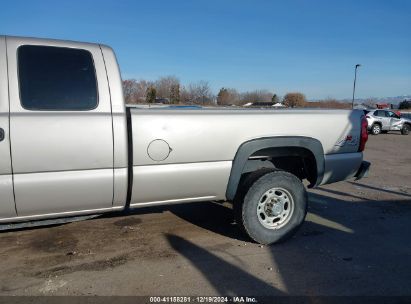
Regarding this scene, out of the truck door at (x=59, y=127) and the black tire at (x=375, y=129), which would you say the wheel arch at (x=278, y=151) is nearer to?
the truck door at (x=59, y=127)

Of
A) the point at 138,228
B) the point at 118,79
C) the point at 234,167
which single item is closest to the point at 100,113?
the point at 118,79

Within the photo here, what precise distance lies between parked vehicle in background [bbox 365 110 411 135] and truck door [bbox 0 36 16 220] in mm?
25249

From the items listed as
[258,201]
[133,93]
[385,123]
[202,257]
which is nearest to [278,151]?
[258,201]

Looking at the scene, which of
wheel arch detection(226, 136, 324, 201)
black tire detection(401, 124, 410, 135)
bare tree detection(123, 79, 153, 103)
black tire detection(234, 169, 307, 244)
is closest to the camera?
wheel arch detection(226, 136, 324, 201)

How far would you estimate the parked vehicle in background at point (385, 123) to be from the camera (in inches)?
1011

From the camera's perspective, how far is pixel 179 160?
3.81m

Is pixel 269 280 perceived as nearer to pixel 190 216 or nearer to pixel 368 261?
pixel 368 261

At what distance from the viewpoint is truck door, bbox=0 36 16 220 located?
125 inches

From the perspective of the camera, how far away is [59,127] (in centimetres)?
331

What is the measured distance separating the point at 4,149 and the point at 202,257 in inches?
83.4

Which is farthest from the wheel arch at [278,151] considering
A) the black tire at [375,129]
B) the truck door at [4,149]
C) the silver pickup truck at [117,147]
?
the black tire at [375,129]

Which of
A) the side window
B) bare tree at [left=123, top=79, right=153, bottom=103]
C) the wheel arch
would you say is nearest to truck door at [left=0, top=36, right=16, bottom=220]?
the side window

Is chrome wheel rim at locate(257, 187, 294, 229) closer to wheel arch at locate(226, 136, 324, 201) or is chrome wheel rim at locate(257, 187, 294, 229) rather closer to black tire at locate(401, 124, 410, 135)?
wheel arch at locate(226, 136, 324, 201)

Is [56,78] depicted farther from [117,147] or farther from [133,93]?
[133,93]
